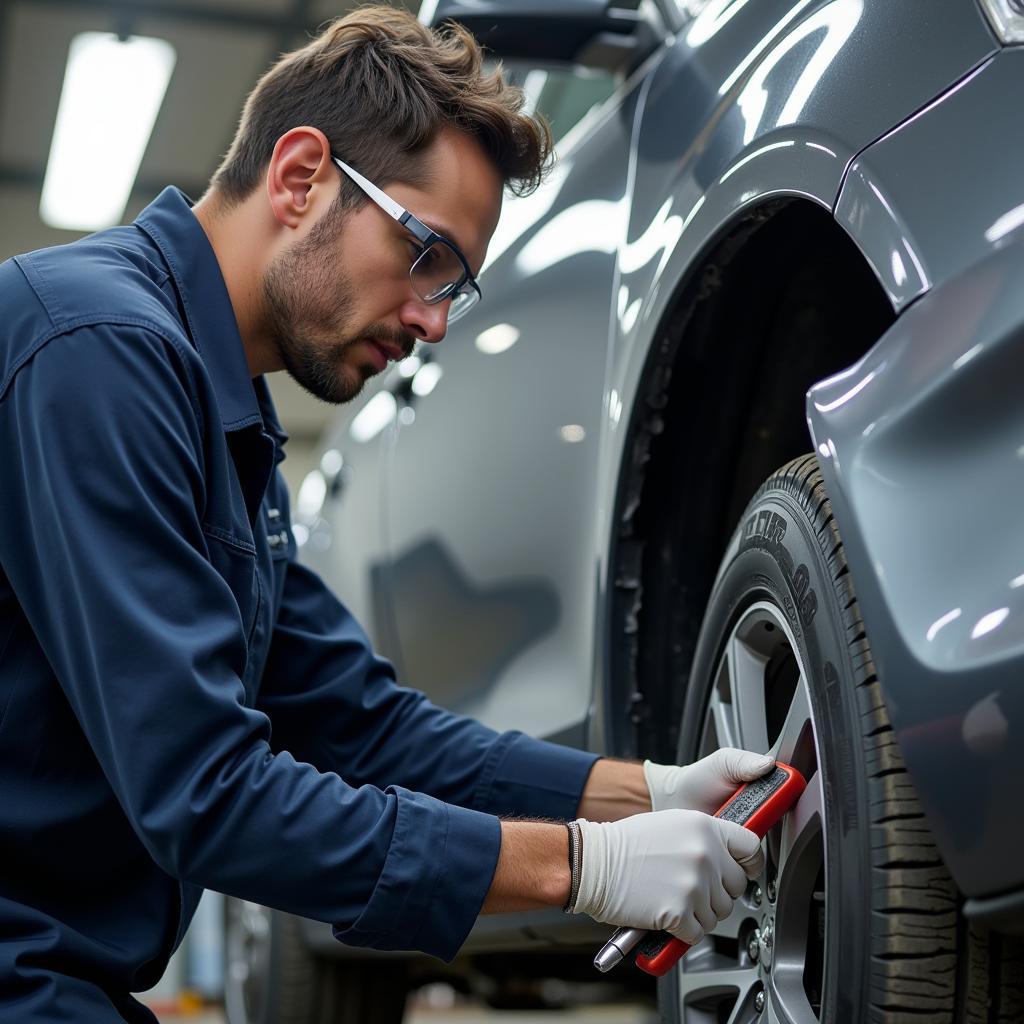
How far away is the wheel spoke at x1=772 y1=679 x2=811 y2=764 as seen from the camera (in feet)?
3.30

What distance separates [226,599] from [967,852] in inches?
22.6

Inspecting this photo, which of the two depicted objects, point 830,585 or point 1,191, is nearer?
point 830,585

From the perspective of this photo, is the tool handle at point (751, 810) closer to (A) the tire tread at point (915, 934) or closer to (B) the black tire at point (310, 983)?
(A) the tire tread at point (915, 934)

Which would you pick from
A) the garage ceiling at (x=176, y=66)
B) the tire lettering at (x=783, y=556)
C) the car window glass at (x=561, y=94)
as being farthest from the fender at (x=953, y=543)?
the garage ceiling at (x=176, y=66)

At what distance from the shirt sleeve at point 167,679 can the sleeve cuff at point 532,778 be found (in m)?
0.33

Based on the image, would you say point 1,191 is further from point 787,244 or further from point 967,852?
point 967,852

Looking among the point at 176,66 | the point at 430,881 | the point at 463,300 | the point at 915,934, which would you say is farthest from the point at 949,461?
the point at 176,66

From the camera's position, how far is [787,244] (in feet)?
4.01

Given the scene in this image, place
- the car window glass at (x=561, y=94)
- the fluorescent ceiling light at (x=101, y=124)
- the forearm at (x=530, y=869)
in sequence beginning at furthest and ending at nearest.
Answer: the fluorescent ceiling light at (x=101, y=124), the car window glass at (x=561, y=94), the forearm at (x=530, y=869)

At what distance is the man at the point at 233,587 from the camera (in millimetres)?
997

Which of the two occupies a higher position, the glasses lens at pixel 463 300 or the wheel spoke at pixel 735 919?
the glasses lens at pixel 463 300

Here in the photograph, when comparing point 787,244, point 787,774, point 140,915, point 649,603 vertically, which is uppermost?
point 787,244

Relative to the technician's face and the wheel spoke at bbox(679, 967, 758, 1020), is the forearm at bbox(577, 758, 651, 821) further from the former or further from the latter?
the technician's face

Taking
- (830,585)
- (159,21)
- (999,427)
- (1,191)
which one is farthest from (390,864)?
(1,191)
